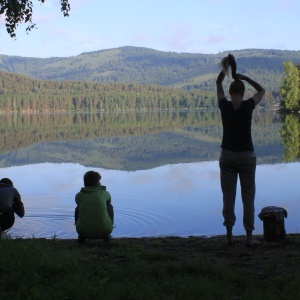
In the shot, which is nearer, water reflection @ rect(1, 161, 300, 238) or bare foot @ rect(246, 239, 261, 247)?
bare foot @ rect(246, 239, 261, 247)

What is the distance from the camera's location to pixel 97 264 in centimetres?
597

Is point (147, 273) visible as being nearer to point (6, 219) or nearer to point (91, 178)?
point (91, 178)

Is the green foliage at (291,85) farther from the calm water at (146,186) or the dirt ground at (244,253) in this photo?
the dirt ground at (244,253)

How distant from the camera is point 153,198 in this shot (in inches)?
631

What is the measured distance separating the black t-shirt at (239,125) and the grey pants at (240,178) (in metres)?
0.09

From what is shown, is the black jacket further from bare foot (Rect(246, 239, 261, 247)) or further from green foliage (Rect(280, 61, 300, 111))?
green foliage (Rect(280, 61, 300, 111))

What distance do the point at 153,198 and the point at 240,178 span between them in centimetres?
876

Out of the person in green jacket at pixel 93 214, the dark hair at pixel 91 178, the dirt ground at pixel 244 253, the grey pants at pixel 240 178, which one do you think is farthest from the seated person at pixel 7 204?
the grey pants at pixel 240 178

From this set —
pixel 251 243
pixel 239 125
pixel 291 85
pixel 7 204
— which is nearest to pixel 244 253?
pixel 251 243

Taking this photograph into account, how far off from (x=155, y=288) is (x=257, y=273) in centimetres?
121

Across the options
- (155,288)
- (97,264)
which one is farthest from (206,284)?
(97,264)

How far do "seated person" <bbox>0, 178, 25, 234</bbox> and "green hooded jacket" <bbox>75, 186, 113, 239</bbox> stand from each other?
3.09ft

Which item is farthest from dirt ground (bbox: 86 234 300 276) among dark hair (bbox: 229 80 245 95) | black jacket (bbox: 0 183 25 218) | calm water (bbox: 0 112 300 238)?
calm water (bbox: 0 112 300 238)

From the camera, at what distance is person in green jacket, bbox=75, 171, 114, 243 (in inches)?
301
